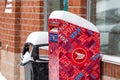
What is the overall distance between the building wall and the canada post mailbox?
1.48m

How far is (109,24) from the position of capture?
252 inches

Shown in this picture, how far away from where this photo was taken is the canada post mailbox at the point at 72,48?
223 inches

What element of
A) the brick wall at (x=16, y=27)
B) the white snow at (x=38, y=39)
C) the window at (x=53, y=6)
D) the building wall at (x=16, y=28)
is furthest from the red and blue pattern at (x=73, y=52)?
the brick wall at (x=16, y=27)

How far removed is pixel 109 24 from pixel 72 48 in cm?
96

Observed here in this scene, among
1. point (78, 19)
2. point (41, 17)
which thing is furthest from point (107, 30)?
point (41, 17)

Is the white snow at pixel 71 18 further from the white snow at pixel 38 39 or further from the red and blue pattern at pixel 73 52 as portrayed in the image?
the white snow at pixel 38 39

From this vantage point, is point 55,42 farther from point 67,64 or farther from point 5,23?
point 5,23

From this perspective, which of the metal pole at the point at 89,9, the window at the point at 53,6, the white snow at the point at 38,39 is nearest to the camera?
the white snow at the point at 38,39

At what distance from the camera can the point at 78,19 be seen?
5.75 m

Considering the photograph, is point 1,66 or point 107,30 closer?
point 107,30

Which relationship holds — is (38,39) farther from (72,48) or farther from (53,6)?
(53,6)

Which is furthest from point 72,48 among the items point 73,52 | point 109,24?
point 109,24

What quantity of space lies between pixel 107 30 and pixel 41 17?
8.28 feet

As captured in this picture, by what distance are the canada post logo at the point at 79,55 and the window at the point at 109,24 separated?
63cm
